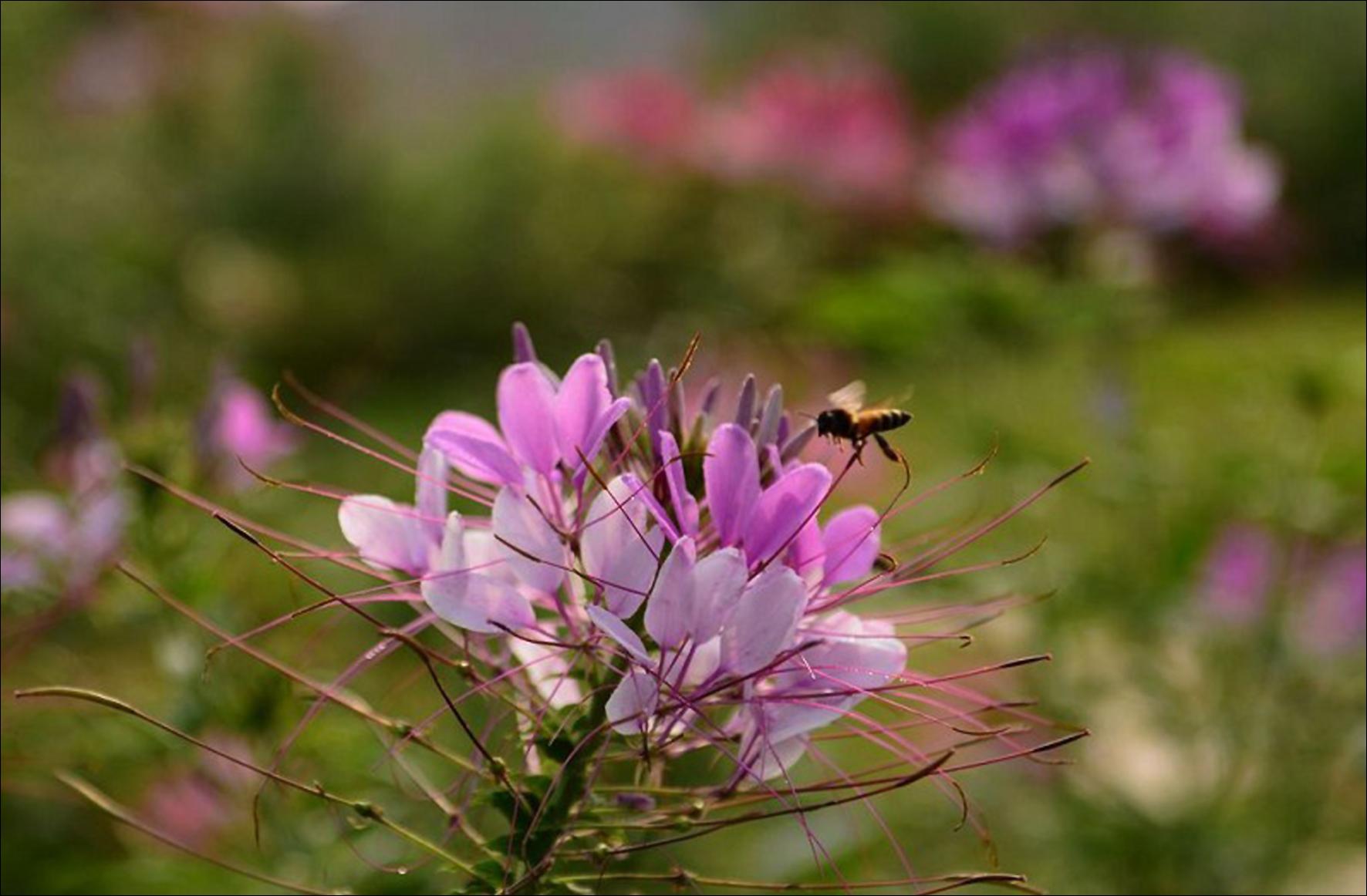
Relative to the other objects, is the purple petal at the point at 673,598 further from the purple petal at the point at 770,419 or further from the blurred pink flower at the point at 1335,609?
the blurred pink flower at the point at 1335,609

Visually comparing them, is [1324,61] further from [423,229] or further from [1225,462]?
[1225,462]

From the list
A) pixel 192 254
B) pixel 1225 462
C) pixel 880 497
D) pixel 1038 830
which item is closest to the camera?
pixel 1225 462

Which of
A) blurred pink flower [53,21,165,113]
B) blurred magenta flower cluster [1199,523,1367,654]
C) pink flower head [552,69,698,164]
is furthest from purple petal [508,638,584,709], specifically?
blurred pink flower [53,21,165,113]

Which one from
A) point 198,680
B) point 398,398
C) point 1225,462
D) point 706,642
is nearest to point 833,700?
point 706,642

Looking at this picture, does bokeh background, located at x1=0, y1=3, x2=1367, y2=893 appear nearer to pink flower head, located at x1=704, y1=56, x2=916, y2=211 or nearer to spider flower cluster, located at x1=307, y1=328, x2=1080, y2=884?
pink flower head, located at x1=704, y1=56, x2=916, y2=211

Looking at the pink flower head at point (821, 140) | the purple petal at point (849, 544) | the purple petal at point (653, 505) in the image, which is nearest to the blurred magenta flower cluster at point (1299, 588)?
the purple petal at point (849, 544)

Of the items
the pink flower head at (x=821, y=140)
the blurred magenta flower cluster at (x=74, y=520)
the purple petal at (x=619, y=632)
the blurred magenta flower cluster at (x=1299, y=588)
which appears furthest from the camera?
the pink flower head at (x=821, y=140)
